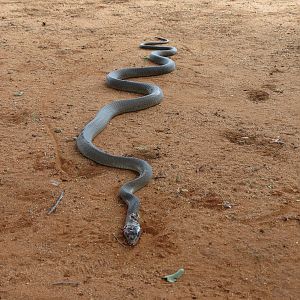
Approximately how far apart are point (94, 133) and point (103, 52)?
4.06 m

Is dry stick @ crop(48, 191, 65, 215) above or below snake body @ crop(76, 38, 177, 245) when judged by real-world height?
below

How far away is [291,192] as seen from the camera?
17.2ft

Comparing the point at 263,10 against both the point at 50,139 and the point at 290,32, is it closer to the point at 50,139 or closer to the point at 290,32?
the point at 290,32

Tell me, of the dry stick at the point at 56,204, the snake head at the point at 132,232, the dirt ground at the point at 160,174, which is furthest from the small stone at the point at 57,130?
the snake head at the point at 132,232

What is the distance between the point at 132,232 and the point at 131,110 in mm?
3243

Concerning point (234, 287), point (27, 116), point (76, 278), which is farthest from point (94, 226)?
point (27, 116)

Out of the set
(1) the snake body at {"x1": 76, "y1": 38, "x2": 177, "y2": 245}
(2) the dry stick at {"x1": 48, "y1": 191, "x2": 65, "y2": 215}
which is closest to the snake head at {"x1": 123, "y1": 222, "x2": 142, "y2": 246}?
(1) the snake body at {"x1": 76, "y1": 38, "x2": 177, "y2": 245}

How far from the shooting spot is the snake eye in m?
4.43

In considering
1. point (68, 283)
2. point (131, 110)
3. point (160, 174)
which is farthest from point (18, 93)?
point (68, 283)

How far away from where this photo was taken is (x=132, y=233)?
448cm

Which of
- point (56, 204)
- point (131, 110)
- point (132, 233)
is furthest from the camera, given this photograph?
point (131, 110)

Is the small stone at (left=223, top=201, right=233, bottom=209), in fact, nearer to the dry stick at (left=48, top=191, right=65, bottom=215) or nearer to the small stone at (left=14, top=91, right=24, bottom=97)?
the dry stick at (left=48, top=191, right=65, bottom=215)

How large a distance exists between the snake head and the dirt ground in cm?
7

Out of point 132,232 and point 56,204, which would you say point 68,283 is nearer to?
point 132,232
